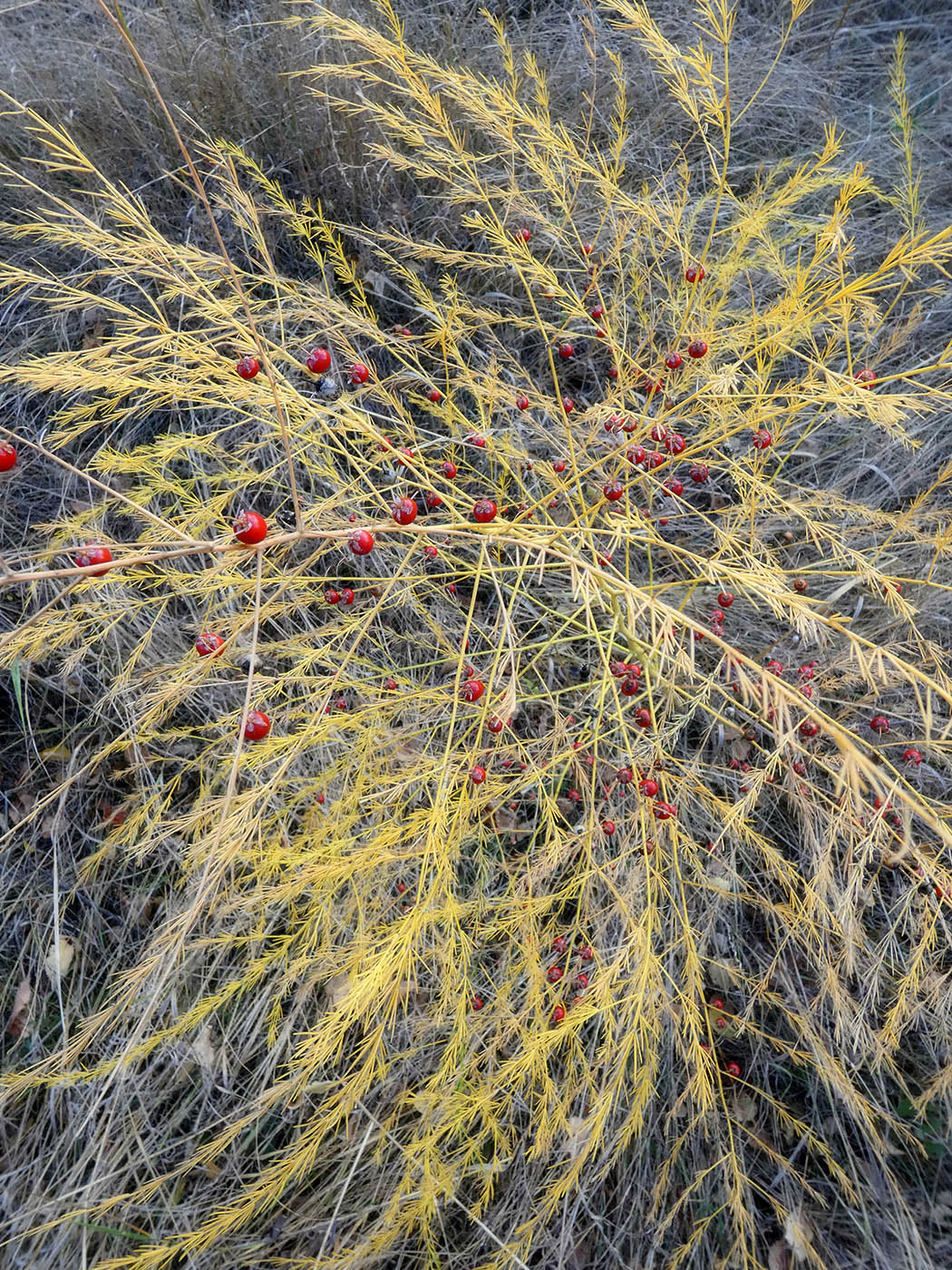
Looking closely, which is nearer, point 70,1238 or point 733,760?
point 70,1238

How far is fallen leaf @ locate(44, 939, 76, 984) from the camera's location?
2133 mm

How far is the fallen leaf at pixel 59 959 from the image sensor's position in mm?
2133

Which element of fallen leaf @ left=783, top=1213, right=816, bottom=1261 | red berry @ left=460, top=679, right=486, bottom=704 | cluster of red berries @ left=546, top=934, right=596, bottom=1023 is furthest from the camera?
fallen leaf @ left=783, top=1213, right=816, bottom=1261

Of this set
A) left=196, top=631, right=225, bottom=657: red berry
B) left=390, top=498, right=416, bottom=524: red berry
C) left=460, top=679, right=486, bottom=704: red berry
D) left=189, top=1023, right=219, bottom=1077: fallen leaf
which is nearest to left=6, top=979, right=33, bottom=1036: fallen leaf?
left=189, top=1023, right=219, bottom=1077: fallen leaf

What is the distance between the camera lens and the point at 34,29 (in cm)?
277

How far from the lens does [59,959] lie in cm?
215

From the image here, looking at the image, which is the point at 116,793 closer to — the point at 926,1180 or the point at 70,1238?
the point at 70,1238

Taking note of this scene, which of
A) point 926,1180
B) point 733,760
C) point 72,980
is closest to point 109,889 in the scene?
point 72,980

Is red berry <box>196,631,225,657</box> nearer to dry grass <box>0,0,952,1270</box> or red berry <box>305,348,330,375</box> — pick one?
dry grass <box>0,0,952,1270</box>

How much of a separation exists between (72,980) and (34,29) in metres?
3.39

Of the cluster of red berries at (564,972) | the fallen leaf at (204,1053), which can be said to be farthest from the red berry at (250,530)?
the fallen leaf at (204,1053)

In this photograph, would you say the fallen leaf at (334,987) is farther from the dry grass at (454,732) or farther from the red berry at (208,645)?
the red berry at (208,645)

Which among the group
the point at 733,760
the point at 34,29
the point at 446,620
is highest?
the point at 34,29

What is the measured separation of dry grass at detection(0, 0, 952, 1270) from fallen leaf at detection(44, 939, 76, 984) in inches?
1.8
